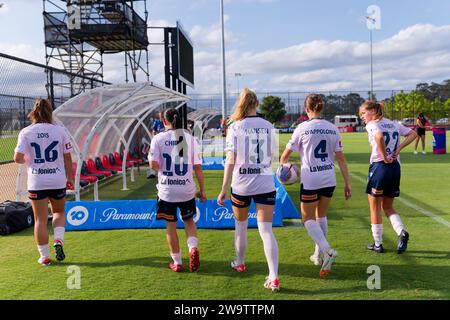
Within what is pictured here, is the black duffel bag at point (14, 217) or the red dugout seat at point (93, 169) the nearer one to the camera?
the black duffel bag at point (14, 217)

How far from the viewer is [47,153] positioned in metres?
4.94

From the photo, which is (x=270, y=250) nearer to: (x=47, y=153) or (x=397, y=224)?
(x=397, y=224)

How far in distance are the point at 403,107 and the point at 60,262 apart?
2389 inches

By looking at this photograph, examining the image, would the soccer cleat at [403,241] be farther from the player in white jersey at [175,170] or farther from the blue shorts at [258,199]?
the player in white jersey at [175,170]

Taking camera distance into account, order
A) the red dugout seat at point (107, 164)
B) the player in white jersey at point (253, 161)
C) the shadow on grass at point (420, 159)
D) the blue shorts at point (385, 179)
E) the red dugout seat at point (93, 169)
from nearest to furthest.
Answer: the player in white jersey at point (253, 161), the blue shorts at point (385, 179), the red dugout seat at point (93, 169), the red dugout seat at point (107, 164), the shadow on grass at point (420, 159)

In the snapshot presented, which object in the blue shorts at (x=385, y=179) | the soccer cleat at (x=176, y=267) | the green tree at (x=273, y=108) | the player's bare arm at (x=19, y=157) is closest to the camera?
the soccer cleat at (x=176, y=267)

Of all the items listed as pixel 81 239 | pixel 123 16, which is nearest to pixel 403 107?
pixel 123 16

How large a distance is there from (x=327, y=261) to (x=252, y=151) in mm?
1430

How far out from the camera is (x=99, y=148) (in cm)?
1187

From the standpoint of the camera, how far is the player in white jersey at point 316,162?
4391 mm

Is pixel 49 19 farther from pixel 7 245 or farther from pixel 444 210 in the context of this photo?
pixel 444 210

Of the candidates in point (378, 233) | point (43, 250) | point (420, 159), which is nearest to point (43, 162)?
point (43, 250)

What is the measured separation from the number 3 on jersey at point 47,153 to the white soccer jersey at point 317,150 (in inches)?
113

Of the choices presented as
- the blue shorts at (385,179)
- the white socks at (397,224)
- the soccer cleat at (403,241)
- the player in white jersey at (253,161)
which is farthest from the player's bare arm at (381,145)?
the player in white jersey at (253,161)
